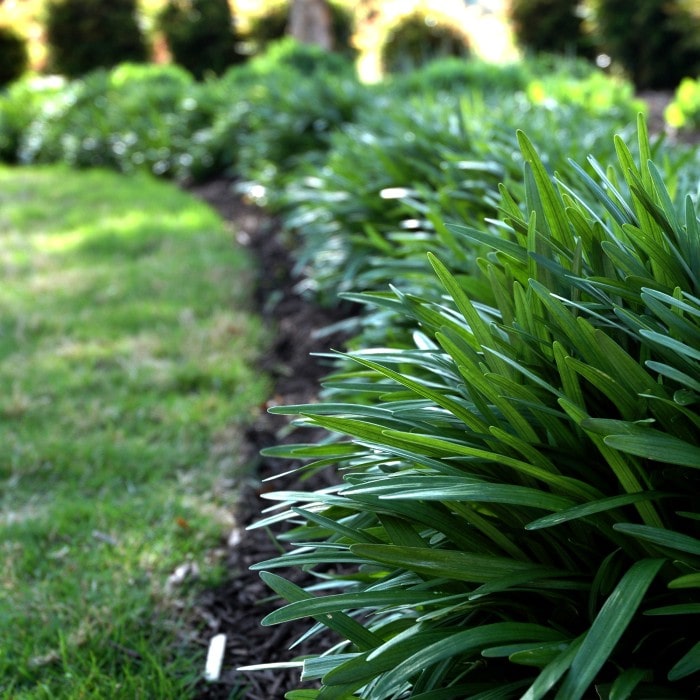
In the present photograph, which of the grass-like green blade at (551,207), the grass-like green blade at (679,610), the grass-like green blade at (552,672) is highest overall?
the grass-like green blade at (551,207)

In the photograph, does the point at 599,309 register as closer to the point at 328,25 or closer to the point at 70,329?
the point at 70,329

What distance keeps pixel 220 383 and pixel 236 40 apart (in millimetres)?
15163

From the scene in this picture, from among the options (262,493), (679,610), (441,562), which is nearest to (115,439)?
(262,493)

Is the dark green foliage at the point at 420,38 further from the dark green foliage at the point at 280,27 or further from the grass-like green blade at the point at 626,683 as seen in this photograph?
the grass-like green blade at the point at 626,683

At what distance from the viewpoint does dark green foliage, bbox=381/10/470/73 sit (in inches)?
496

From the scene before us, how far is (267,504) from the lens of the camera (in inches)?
112

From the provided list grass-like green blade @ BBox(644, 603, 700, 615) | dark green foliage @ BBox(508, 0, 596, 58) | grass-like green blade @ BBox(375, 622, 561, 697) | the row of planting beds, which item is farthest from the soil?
dark green foliage @ BBox(508, 0, 596, 58)

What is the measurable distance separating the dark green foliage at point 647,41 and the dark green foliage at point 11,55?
10917 millimetres

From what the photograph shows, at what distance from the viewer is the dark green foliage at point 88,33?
53.9ft

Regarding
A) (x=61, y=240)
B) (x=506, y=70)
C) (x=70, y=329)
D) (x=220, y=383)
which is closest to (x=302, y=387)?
(x=220, y=383)

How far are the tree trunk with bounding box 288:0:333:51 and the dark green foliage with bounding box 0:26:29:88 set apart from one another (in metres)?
5.62

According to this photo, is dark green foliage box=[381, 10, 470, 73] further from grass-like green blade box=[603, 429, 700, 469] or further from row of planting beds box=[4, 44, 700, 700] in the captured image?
grass-like green blade box=[603, 429, 700, 469]

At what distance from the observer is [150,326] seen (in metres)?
4.60

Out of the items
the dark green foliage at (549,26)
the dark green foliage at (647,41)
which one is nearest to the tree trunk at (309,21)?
the dark green foliage at (549,26)
